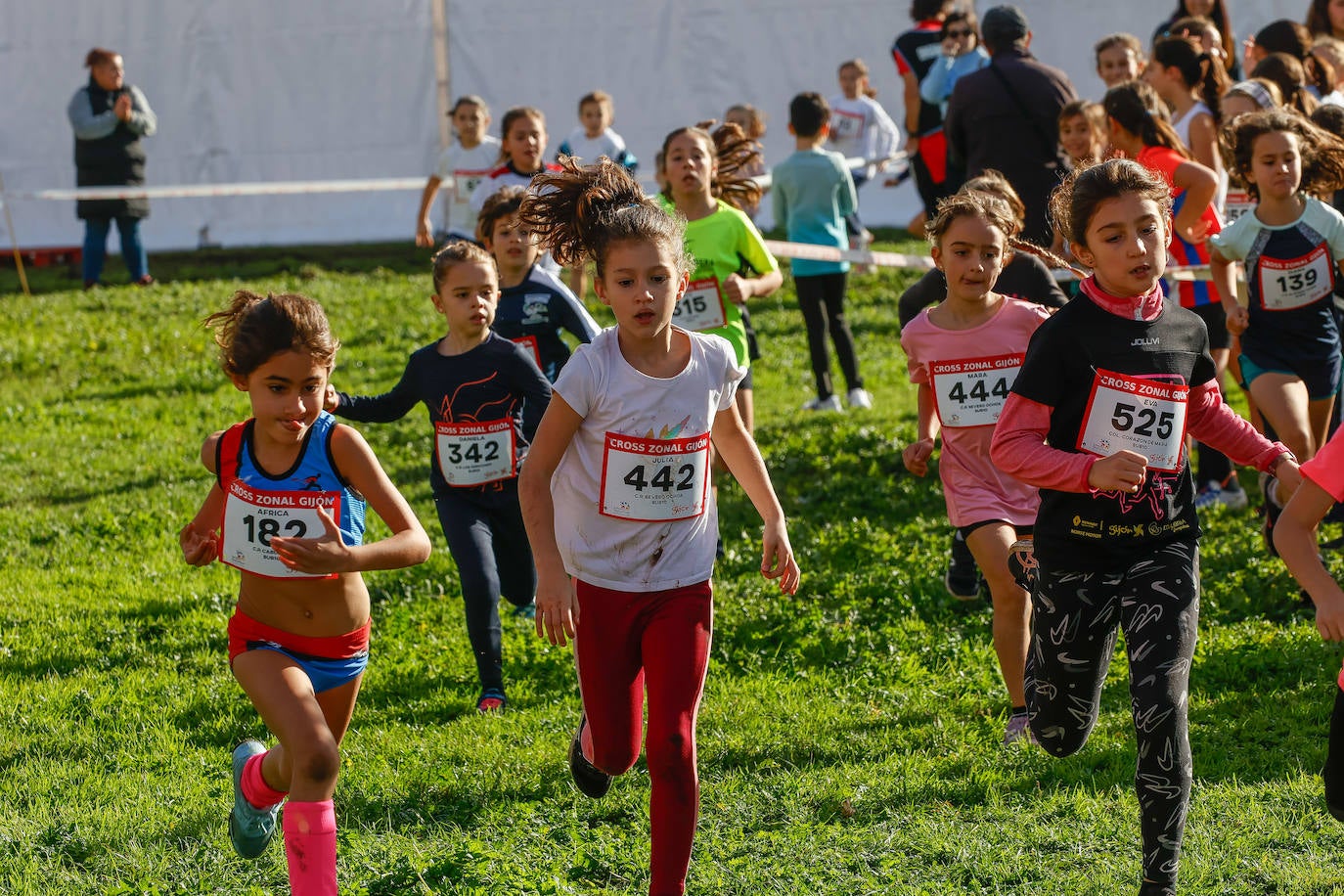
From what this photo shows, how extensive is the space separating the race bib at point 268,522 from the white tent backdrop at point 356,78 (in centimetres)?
1462

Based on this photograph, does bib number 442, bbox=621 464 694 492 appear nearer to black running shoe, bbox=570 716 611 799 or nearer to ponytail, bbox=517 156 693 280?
ponytail, bbox=517 156 693 280

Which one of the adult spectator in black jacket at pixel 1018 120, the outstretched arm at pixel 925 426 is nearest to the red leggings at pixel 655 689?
the outstretched arm at pixel 925 426

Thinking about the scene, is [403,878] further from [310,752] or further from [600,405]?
[600,405]

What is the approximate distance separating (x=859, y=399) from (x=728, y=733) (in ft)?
18.1

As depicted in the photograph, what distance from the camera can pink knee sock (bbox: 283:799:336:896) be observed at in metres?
3.97

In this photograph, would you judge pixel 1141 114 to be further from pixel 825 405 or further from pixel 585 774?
pixel 585 774

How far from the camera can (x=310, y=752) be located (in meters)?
4.01

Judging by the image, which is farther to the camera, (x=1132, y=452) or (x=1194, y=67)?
(x=1194, y=67)

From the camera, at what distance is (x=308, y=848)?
3965mm

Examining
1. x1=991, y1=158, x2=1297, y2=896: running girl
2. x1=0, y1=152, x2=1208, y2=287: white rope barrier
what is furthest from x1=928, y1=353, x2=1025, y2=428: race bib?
x1=0, y1=152, x2=1208, y2=287: white rope barrier

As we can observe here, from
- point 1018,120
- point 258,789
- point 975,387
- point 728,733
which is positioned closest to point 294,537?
point 258,789

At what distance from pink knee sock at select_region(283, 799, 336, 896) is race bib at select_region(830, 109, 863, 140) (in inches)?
481

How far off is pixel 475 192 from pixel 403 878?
754 centimetres

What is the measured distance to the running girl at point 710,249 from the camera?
748 centimetres
